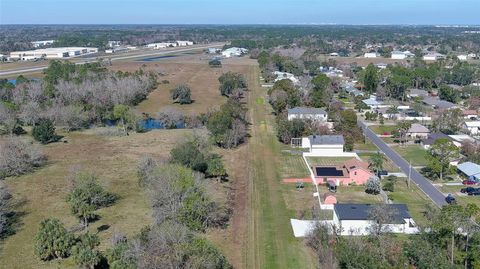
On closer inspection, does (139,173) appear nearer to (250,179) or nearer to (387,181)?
(250,179)

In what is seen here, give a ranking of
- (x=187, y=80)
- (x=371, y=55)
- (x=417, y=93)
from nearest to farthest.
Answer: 1. (x=417, y=93)
2. (x=187, y=80)
3. (x=371, y=55)

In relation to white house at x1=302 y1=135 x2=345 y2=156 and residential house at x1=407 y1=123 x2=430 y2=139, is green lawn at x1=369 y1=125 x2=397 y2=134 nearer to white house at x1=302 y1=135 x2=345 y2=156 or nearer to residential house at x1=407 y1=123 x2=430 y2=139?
residential house at x1=407 y1=123 x2=430 y2=139

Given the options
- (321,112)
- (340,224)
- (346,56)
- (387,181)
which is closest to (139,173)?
(340,224)

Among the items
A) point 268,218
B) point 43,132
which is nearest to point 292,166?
point 268,218

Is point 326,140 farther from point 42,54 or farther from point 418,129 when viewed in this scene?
point 42,54

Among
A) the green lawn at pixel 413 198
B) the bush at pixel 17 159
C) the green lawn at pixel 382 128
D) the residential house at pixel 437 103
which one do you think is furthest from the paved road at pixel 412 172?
the bush at pixel 17 159

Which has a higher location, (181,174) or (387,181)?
(181,174)

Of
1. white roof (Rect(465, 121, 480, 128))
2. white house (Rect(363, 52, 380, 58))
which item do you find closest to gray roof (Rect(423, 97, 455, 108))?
white roof (Rect(465, 121, 480, 128))
